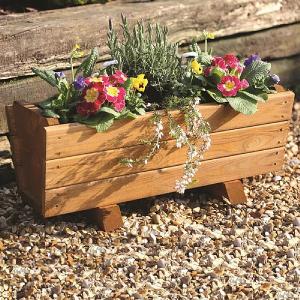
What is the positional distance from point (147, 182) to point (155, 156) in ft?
0.47

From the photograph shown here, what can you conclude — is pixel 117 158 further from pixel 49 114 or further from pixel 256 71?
pixel 256 71

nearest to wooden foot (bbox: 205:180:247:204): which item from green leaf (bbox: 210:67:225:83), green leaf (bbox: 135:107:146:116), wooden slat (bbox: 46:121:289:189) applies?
Answer: wooden slat (bbox: 46:121:289:189)

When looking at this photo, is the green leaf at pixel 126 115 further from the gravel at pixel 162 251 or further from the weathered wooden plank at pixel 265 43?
the weathered wooden plank at pixel 265 43

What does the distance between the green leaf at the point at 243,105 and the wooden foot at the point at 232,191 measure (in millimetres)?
465

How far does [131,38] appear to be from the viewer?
381 centimetres

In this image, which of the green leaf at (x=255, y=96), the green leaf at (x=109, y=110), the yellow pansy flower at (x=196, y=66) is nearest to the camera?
the green leaf at (x=109, y=110)

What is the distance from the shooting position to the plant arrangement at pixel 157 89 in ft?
11.4

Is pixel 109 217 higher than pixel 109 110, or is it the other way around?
pixel 109 110

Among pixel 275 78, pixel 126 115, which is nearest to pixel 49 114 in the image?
pixel 126 115

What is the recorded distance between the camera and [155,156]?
12.1ft

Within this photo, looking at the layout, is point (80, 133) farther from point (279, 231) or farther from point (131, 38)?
point (279, 231)

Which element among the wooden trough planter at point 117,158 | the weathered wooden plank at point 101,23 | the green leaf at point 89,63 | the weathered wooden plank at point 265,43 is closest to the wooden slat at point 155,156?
the wooden trough planter at point 117,158

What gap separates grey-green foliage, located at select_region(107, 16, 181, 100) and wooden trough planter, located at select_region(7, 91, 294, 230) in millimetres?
231

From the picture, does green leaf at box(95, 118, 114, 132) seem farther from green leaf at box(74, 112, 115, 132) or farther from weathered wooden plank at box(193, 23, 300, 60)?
weathered wooden plank at box(193, 23, 300, 60)
